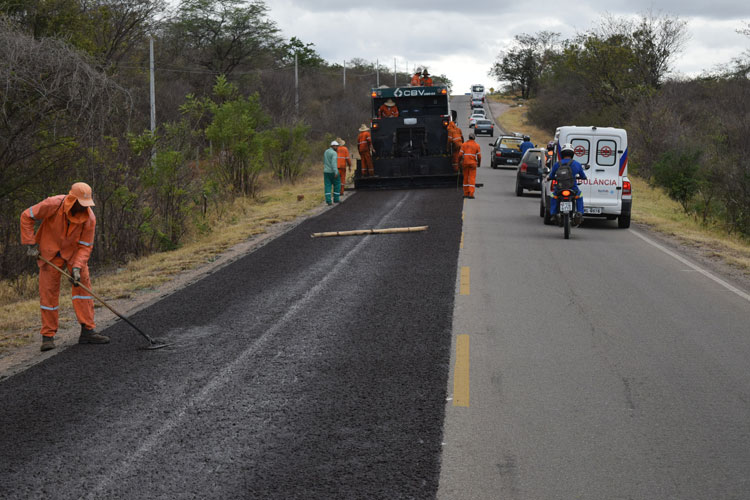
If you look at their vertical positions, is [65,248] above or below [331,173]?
below

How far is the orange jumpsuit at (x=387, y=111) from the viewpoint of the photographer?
26.1 m

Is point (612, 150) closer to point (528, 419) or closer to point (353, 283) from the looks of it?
point (353, 283)

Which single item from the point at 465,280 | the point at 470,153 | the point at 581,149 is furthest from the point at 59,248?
the point at 470,153

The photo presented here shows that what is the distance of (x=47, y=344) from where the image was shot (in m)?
8.03

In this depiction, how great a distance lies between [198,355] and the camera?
747 centimetres

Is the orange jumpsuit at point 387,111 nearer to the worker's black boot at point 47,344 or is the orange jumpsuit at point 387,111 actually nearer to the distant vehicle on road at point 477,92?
the worker's black boot at point 47,344

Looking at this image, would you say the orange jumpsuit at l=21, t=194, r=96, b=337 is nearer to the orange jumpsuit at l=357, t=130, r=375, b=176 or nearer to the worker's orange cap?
the worker's orange cap

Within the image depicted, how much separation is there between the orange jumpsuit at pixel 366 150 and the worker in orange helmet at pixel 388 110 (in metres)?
1.17

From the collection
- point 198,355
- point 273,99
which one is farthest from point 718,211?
point 273,99

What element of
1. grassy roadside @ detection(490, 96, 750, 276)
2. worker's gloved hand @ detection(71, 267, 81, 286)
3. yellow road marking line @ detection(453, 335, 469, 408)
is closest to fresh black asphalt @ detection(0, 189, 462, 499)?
yellow road marking line @ detection(453, 335, 469, 408)

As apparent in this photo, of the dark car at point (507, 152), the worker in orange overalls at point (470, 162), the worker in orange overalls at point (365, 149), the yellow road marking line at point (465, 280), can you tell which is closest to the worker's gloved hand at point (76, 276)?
the yellow road marking line at point (465, 280)

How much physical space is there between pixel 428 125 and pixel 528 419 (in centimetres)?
2077

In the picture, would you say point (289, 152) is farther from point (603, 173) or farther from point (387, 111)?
point (603, 173)

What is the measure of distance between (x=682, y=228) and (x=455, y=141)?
338 inches
